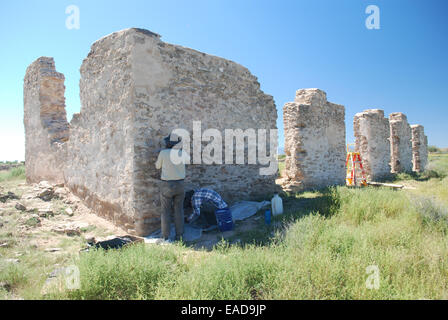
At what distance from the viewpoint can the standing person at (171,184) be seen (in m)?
4.72

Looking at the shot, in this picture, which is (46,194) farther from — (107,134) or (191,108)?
(191,108)

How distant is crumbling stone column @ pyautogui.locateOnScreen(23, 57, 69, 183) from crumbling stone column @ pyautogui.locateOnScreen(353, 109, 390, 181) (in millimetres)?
12987

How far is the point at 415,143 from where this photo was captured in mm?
17875

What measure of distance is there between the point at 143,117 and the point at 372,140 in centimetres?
1182

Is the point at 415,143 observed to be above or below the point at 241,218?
above

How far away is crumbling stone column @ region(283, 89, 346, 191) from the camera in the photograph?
9.20 metres

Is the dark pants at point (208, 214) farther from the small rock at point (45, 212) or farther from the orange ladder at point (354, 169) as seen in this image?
the orange ladder at point (354, 169)

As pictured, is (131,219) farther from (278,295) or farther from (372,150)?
(372,150)

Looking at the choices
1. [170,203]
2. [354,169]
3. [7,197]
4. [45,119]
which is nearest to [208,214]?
[170,203]

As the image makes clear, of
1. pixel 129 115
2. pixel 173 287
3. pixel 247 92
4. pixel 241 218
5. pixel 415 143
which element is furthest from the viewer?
pixel 415 143

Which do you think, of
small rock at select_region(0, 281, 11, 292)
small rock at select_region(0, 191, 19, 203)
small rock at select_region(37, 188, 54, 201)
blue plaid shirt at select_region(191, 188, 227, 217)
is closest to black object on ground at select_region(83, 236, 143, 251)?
small rock at select_region(0, 281, 11, 292)

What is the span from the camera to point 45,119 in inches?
354
